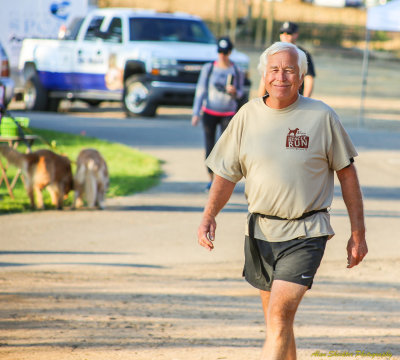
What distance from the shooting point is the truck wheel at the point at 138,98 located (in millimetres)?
18812

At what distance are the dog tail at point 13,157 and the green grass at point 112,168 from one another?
0.56m

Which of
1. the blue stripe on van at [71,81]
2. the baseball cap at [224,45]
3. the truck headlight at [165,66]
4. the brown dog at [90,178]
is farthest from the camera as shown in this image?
the blue stripe on van at [71,81]

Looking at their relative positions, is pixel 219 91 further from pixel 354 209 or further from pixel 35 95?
pixel 35 95

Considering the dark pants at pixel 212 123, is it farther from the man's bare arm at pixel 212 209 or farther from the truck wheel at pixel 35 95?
the truck wheel at pixel 35 95

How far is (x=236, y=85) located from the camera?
33.4 ft

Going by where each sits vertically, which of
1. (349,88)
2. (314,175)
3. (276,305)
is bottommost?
(349,88)

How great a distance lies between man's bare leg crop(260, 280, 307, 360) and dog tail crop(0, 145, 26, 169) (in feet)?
18.8

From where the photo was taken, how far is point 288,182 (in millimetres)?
4094

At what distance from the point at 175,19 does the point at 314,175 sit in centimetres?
1594

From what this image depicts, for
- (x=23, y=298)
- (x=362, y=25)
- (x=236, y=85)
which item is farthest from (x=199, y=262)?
(x=362, y=25)

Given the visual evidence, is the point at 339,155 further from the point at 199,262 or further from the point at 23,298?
the point at 199,262

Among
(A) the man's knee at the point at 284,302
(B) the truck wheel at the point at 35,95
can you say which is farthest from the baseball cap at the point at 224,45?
(B) the truck wheel at the point at 35,95

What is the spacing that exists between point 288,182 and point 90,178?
5570 millimetres

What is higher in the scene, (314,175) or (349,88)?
(314,175)
